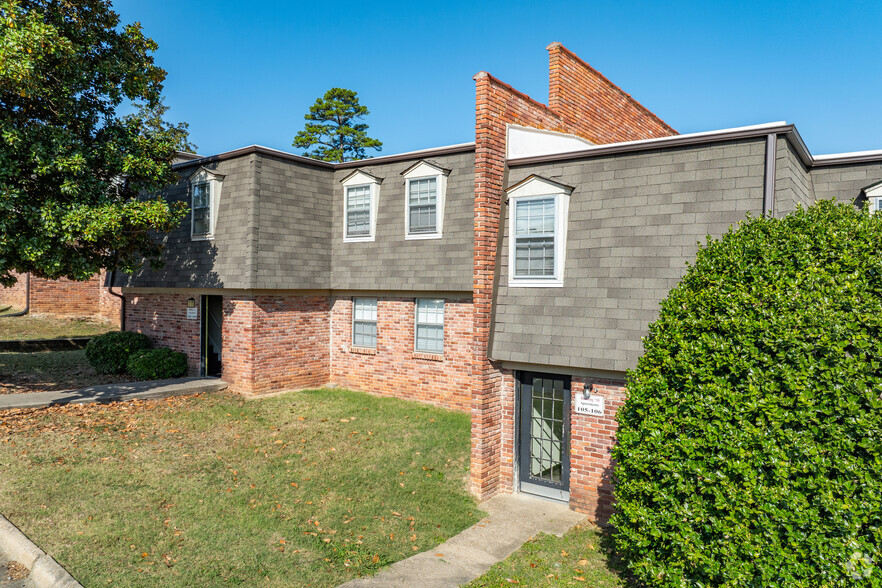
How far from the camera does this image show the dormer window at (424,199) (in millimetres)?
13844

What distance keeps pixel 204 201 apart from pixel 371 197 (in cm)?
479

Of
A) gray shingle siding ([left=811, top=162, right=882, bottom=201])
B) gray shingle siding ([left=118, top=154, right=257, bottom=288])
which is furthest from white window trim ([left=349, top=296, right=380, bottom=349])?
gray shingle siding ([left=811, top=162, right=882, bottom=201])

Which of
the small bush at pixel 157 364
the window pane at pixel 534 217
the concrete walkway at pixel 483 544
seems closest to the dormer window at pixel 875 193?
the window pane at pixel 534 217

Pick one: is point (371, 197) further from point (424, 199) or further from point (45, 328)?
point (45, 328)

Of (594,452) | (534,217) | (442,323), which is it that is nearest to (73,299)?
(442,323)

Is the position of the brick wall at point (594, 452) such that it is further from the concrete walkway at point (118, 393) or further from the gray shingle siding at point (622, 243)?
the concrete walkway at point (118, 393)

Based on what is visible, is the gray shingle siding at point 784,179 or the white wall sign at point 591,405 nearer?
the gray shingle siding at point 784,179

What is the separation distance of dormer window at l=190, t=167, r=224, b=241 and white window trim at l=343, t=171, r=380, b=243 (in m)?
3.46

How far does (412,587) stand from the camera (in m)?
6.26

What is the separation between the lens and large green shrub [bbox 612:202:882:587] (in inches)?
173

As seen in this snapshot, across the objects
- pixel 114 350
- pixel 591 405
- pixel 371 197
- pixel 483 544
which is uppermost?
pixel 371 197

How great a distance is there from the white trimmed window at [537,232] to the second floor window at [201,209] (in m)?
9.75

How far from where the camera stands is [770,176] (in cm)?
742

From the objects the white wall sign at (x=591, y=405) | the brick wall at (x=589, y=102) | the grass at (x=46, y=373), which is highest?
the brick wall at (x=589, y=102)
